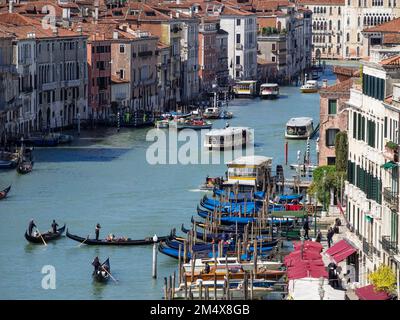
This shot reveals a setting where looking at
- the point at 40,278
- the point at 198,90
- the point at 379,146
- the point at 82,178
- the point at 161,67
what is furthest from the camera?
the point at 198,90

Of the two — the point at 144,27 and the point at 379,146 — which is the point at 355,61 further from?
the point at 379,146

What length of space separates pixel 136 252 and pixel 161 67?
2915 cm

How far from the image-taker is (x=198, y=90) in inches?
2112

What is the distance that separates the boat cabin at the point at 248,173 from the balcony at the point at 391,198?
467 inches

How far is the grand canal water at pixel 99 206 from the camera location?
58.1 feet

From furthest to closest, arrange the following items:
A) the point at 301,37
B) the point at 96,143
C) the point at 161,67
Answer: the point at 301,37
the point at 161,67
the point at 96,143

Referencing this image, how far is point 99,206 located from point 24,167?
4.95m

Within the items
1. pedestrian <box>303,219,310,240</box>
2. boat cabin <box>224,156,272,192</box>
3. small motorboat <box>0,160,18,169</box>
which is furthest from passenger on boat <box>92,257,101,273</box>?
small motorboat <box>0,160,18,169</box>

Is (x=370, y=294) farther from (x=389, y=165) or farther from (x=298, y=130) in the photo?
(x=298, y=130)

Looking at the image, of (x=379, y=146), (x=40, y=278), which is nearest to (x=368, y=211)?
(x=379, y=146)

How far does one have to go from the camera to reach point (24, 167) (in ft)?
95.7

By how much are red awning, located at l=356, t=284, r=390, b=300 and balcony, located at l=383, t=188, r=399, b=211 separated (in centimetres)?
65

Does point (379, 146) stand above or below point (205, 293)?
above

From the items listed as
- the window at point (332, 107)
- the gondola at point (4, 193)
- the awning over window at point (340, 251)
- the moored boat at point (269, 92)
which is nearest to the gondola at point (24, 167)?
the gondola at point (4, 193)
